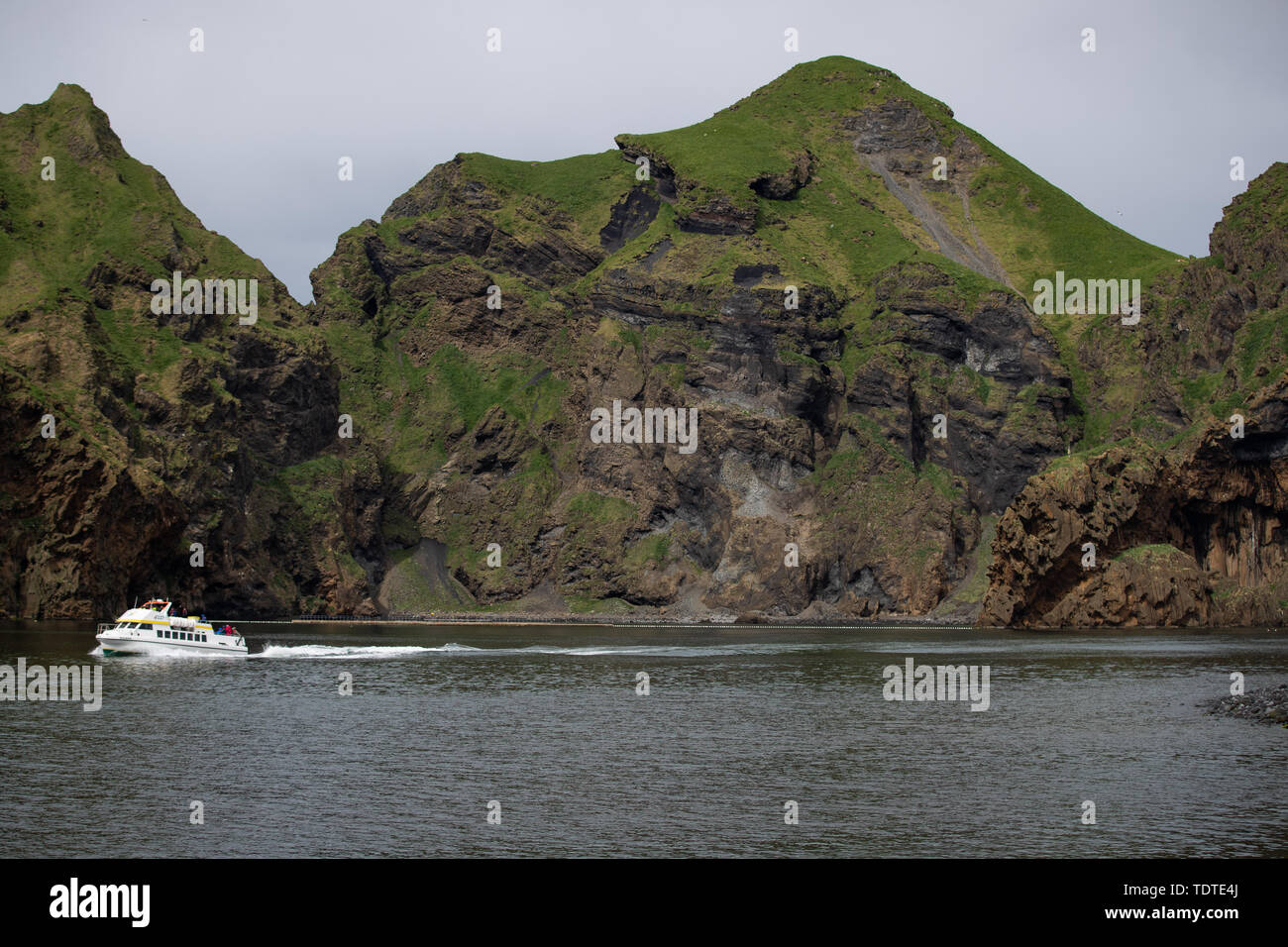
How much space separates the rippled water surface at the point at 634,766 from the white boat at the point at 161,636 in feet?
47.3

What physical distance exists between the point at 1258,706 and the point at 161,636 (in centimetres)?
11221

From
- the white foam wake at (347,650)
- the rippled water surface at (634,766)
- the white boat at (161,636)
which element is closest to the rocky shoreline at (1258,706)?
the rippled water surface at (634,766)

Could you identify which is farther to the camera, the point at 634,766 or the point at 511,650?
the point at 511,650

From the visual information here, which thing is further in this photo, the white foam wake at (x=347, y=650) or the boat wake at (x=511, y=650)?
the boat wake at (x=511, y=650)

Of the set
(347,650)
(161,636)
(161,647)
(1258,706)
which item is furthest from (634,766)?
(347,650)

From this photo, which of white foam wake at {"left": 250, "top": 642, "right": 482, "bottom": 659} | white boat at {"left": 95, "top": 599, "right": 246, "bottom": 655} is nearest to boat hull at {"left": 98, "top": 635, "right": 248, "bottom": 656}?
white boat at {"left": 95, "top": 599, "right": 246, "bottom": 655}

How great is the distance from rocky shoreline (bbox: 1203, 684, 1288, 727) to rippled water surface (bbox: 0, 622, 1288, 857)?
7.03 ft

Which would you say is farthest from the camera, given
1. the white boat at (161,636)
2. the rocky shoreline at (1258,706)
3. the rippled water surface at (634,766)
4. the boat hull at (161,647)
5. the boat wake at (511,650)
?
the boat wake at (511,650)

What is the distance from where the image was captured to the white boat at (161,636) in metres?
138

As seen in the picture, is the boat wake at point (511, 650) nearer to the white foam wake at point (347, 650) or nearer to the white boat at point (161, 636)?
the white foam wake at point (347, 650)

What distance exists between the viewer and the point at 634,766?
66188mm

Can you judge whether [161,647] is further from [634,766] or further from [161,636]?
[634,766]
